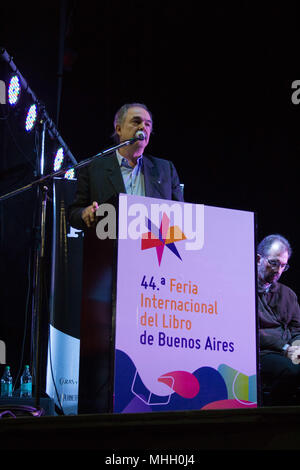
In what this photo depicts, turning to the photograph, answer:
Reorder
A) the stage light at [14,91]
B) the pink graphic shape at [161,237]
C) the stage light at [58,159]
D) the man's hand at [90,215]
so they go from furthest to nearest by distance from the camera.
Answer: the stage light at [58,159] < the stage light at [14,91] < the man's hand at [90,215] < the pink graphic shape at [161,237]

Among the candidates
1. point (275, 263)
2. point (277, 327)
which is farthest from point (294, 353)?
point (275, 263)

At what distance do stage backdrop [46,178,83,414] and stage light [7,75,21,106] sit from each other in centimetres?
68

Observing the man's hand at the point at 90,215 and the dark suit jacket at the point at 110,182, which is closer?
the man's hand at the point at 90,215

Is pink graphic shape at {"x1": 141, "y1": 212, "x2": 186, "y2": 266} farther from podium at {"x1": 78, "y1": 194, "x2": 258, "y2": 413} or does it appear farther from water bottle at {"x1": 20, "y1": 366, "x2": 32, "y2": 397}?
water bottle at {"x1": 20, "y1": 366, "x2": 32, "y2": 397}

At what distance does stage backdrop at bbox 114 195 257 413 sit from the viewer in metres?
2.20

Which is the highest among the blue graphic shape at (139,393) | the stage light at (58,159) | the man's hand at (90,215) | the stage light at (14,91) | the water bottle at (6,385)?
the stage light at (14,91)

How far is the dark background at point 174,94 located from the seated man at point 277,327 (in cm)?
118

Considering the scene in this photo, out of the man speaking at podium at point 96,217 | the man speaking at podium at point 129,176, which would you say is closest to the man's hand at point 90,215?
the man speaking at podium at point 96,217

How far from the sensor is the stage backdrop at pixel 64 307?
375 centimetres

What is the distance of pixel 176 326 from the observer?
2.24 m

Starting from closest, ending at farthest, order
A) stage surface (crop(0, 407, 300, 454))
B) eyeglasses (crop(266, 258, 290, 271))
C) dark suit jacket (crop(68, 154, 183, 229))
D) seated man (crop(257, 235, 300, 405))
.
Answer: stage surface (crop(0, 407, 300, 454))
dark suit jacket (crop(68, 154, 183, 229))
seated man (crop(257, 235, 300, 405))
eyeglasses (crop(266, 258, 290, 271))

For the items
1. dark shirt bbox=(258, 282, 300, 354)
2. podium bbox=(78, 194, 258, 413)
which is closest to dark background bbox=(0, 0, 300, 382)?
dark shirt bbox=(258, 282, 300, 354)

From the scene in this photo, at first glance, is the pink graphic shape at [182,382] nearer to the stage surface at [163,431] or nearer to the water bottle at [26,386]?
the stage surface at [163,431]

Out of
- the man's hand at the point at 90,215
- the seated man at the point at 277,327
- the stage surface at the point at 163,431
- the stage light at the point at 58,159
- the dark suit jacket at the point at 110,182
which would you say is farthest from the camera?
the stage light at the point at 58,159
